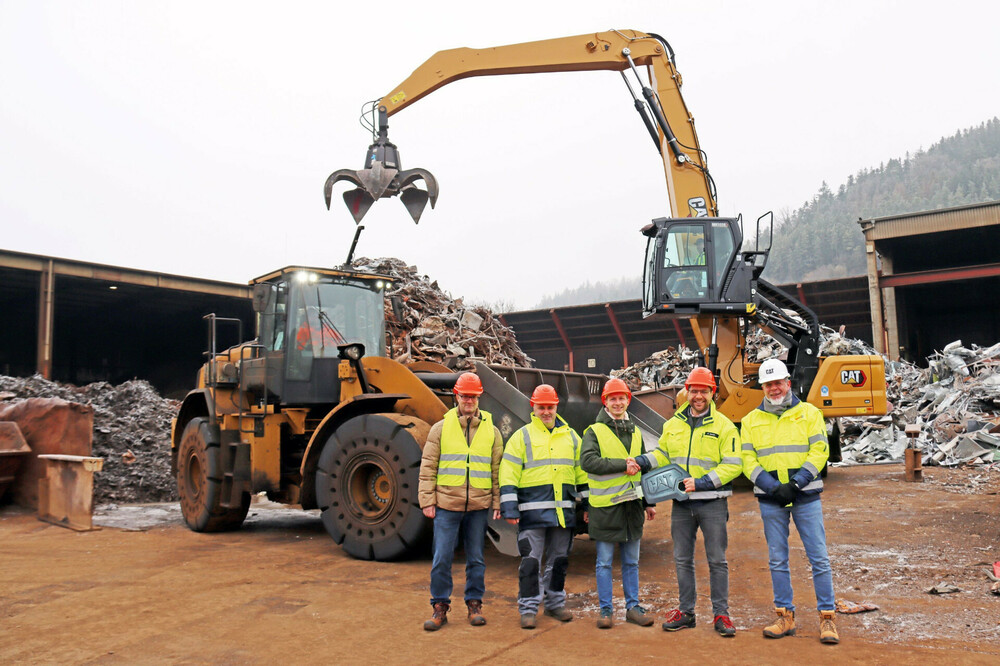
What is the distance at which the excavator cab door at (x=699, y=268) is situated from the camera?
1048 cm

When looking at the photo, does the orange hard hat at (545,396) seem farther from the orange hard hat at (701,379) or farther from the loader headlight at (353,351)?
the loader headlight at (353,351)

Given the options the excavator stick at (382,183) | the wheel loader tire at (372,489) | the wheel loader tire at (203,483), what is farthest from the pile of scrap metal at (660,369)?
the wheel loader tire at (372,489)

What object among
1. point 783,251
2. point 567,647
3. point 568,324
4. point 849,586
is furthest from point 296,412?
point 783,251

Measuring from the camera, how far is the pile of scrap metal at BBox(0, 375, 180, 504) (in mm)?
12195

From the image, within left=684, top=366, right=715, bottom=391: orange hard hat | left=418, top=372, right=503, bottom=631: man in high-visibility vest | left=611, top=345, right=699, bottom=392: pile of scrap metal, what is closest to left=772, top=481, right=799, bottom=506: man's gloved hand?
left=684, top=366, right=715, bottom=391: orange hard hat

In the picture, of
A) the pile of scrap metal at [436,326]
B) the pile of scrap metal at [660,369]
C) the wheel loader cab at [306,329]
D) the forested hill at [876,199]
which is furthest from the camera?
the forested hill at [876,199]

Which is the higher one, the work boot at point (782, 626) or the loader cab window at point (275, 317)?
the loader cab window at point (275, 317)

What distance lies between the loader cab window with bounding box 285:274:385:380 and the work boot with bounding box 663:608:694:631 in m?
4.63

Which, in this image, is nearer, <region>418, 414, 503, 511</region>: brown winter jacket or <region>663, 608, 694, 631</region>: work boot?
<region>663, 608, 694, 631</region>: work boot

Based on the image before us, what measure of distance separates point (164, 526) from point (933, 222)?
18719 mm

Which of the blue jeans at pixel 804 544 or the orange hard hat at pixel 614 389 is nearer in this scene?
the blue jeans at pixel 804 544

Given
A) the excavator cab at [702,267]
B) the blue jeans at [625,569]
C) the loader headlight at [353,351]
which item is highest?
the excavator cab at [702,267]

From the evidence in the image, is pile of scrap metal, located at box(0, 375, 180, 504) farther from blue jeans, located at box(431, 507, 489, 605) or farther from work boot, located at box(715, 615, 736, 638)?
work boot, located at box(715, 615, 736, 638)

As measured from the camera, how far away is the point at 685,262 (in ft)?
34.8
